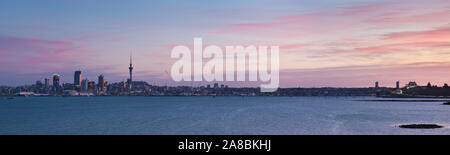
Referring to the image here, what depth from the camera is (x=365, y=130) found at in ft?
219
